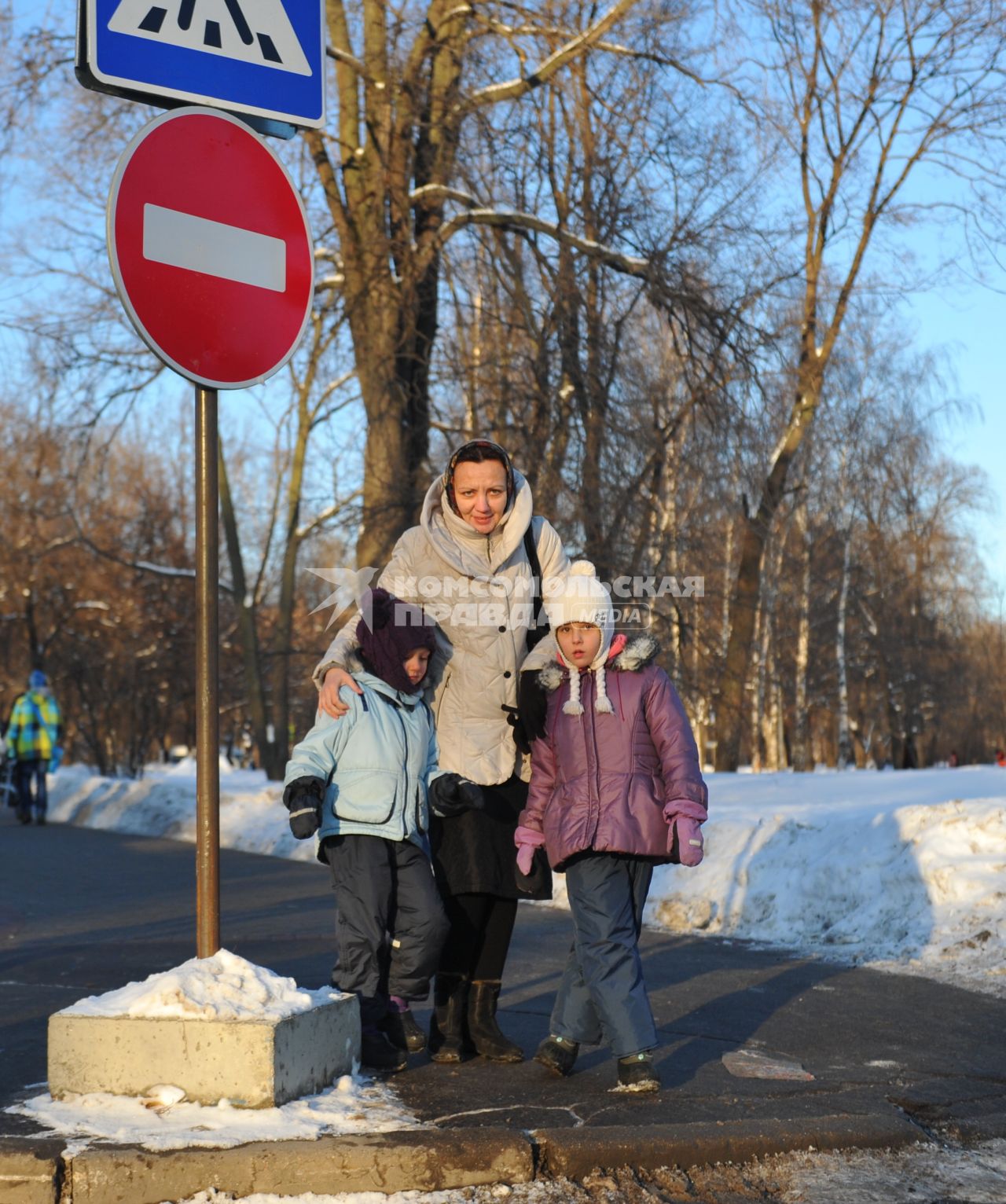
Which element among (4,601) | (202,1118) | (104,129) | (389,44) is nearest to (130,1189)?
(202,1118)

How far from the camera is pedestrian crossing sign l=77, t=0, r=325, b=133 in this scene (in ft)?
13.6

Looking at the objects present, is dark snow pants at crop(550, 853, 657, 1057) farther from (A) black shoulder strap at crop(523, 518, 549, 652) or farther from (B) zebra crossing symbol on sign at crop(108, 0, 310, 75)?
(B) zebra crossing symbol on sign at crop(108, 0, 310, 75)

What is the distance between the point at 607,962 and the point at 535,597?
1.30 meters

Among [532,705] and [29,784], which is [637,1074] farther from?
[29,784]

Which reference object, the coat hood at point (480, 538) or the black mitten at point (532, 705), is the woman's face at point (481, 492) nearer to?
the coat hood at point (480, 538)

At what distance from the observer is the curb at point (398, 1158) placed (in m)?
3.55

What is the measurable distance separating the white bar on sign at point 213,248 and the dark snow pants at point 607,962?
207 cm

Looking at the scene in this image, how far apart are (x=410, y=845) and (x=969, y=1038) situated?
7.41ft

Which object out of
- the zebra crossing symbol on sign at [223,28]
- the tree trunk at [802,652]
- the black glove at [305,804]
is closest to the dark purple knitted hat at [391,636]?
the black glove at [305,804]

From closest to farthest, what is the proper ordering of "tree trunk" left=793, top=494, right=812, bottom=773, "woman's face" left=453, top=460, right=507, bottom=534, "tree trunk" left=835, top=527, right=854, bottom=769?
"woman's face" left=453, top=460, right=507, bottom=534
"tree trunk" left=793, top=494, right=812, bottom=773
"tree trunk" left=835, top=527, right=854, bottom=769

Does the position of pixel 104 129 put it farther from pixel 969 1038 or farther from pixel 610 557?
pixel 969 1038

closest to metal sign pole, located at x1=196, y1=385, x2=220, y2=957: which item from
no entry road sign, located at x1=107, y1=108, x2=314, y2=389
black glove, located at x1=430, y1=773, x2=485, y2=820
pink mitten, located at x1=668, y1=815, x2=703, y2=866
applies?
no entry road sign, located at x1=107, y1=108, x2=314, y2=389

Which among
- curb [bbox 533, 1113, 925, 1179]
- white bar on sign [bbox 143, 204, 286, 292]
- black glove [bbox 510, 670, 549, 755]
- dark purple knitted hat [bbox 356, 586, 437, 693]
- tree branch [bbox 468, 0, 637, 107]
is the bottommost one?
curb [bbox 533, 1113, 925, 1179]

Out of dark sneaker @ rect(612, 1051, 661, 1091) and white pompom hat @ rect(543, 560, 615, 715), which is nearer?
dark sneaker @ rect(612, 1051, 661, 1091)
